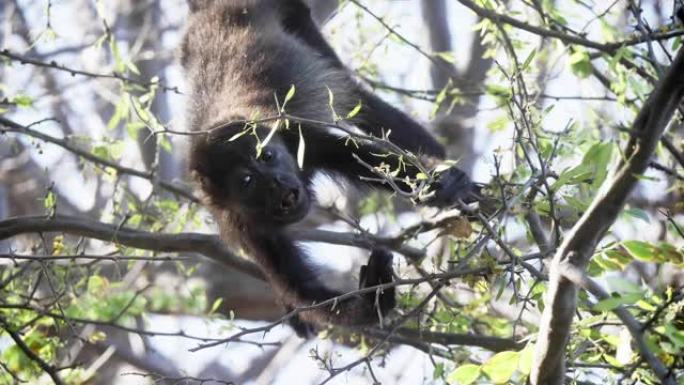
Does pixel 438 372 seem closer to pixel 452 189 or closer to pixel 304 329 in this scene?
pixel 452 189

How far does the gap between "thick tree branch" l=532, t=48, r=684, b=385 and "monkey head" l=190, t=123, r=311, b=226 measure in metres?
2.96

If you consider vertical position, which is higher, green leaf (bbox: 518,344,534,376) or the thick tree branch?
the thick tree branch

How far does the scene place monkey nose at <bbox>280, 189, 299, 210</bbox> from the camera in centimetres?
548

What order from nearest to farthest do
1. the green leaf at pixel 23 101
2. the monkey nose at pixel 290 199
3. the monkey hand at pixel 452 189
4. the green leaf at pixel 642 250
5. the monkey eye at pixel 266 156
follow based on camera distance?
the green leaf at pixel 642 250, the green leaf at pixel 23 101, the monkey hand at pixel 452 189, the monkey nose at pixel 290 199, the monkey eye at pixel 266 156

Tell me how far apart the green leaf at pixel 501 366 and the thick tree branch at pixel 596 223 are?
72 millimetres

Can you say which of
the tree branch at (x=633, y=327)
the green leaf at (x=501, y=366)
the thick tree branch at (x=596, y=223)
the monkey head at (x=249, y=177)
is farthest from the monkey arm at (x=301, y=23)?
the tree branch at (x=633, y=327)

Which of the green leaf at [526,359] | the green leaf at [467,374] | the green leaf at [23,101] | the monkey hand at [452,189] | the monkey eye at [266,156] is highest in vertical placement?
the monkey hand at [452,189]

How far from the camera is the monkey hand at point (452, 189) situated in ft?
17.2

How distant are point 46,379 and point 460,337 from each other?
7.68 feet

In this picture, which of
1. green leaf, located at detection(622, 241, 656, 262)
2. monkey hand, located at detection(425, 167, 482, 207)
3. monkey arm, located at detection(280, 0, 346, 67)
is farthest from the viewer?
monkey arm, located at detection(280, 0, 346, 67)

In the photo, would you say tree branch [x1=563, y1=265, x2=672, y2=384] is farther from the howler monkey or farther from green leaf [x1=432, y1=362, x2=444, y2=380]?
the howler monkey

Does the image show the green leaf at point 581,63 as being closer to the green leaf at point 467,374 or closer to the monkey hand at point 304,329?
the green leaf at point 467,374

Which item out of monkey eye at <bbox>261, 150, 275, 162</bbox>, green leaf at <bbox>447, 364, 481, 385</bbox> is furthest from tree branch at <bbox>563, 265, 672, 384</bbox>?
monkey eye at <bbox>261, 150, 275, 162</bbox>

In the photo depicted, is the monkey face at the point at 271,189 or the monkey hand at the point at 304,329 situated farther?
the monkey hand at the point at 304,329
